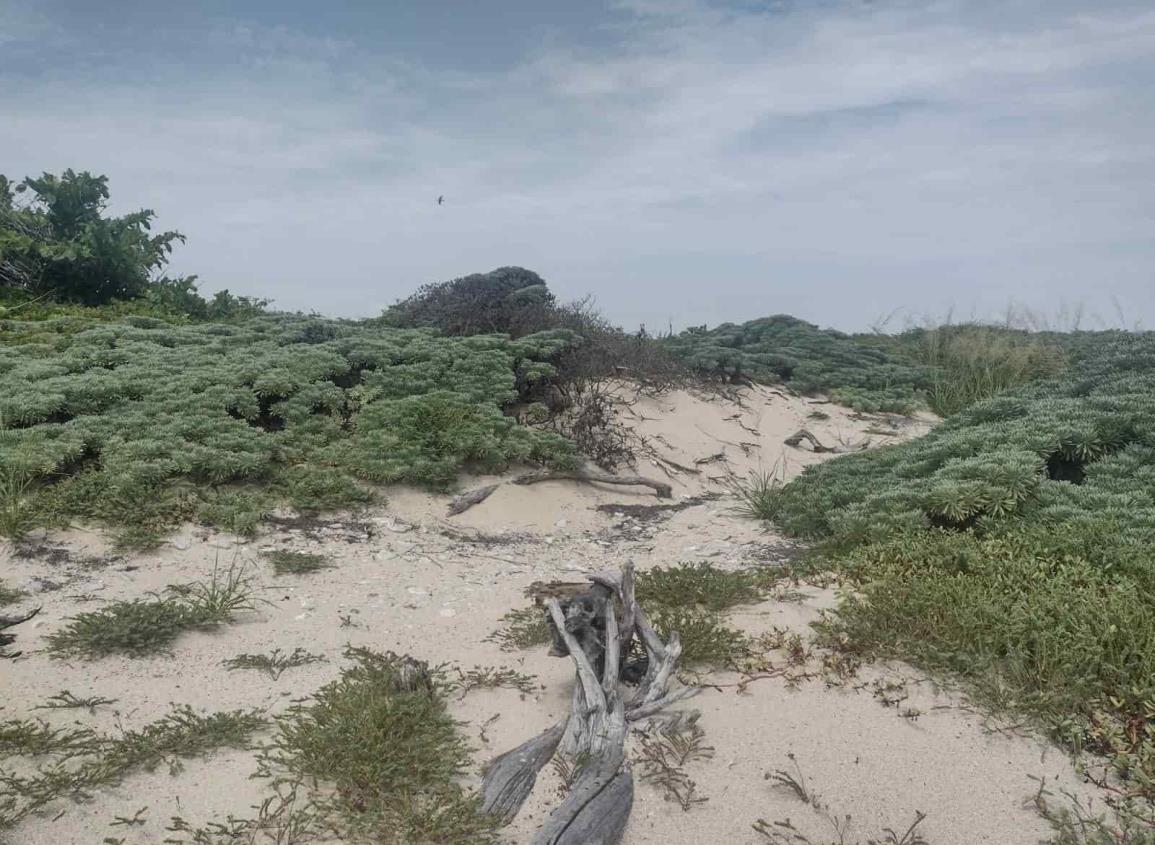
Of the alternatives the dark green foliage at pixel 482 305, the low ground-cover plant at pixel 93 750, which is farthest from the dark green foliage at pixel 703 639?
the dark green foliage at pixel 482 305

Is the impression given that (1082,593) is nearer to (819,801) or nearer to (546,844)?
(819,801)

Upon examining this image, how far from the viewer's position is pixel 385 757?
Result: 11.7 feet

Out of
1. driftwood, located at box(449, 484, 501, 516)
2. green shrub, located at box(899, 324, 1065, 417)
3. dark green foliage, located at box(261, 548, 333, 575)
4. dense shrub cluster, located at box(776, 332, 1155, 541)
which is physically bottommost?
dark green foliage, located at box(261, 548, 333, 575)

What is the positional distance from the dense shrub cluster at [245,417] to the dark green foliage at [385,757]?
10.5 ft

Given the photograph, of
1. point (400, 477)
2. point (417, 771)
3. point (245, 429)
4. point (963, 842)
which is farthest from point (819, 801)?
point (245, 429)

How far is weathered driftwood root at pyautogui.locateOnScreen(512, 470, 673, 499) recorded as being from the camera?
8.95 metres

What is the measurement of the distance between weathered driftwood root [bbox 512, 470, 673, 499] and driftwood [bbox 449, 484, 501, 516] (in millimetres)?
381

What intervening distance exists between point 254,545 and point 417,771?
370cm

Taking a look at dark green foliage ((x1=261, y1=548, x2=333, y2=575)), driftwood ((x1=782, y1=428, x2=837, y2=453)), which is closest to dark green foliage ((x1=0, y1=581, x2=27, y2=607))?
dark green foliage ((x1=261, y1=548, x2=333, y2=575))

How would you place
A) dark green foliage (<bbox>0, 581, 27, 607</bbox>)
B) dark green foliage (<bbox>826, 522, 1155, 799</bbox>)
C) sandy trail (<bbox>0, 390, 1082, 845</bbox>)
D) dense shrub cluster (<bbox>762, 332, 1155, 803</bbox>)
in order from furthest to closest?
dark green foliage (<bbox>0, 581, 27, 607</bbox>)
dense shrub cluster (<bbox>762, 332, 1155, 803</bbox>)
dark green foliage (<bbox>826, 522, 1155, 799</bbox>)
sandy trail (<bbox>0, 390, 1082, 845</bbox>)

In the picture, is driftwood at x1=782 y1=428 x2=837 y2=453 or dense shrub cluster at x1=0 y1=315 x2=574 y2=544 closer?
dense shrub cluster at x1=0 y1=315 x2=574 y2=544

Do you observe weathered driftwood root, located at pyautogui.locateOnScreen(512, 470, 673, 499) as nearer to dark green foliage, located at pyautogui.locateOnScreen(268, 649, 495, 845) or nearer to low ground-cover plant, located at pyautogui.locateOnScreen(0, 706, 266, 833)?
dark green foliage, located at pyautogui.locateOnScreen(268, 649, 495, 845)

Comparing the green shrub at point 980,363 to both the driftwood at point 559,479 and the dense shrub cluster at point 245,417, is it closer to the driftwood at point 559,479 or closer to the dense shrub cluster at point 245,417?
the driftwood at point 559,479

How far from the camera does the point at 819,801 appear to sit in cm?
351
